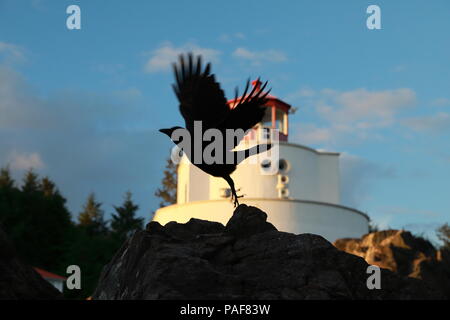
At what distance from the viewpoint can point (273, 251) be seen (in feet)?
20.0

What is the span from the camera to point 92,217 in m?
53.5

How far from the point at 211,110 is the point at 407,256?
680 inches

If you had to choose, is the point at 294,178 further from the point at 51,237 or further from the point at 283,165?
the point at 51,237

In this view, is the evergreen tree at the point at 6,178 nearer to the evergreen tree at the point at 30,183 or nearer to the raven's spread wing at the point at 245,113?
the evergreen tree at the point at 30,183

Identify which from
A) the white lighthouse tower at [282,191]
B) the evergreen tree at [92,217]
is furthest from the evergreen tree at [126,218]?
the white lighthouse tower at [282,191]

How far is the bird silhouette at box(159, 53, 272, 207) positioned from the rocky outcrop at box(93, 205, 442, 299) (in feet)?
3.08

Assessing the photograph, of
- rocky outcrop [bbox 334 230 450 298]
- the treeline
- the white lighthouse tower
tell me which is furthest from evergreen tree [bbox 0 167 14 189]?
rocky outcrop [bbox 334 230 450 298]

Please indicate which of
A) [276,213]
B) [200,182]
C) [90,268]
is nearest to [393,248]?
[276,213]

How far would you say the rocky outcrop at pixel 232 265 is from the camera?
5469mm

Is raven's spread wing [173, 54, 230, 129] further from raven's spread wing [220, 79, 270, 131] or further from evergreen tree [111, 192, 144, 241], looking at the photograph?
evergreen tree [111, 192, 144, 241]

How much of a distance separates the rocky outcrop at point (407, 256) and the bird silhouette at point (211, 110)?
608 inches

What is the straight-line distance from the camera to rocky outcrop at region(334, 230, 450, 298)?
2153 cm

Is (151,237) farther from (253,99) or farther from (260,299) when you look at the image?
(253,99)
